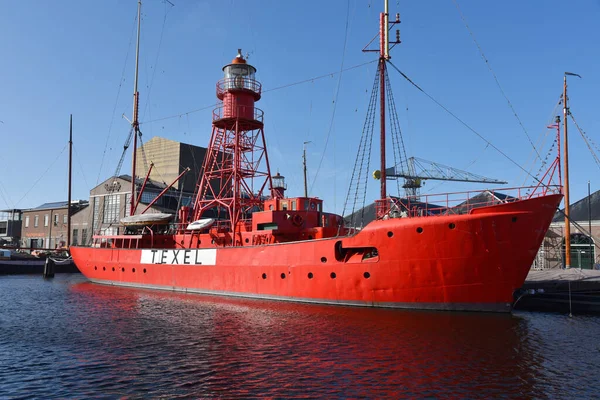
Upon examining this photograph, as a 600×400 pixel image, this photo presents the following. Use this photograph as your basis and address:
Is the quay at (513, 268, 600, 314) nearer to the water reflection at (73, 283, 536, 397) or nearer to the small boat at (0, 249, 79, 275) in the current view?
the water reflection at (73, 283, 536, 397)

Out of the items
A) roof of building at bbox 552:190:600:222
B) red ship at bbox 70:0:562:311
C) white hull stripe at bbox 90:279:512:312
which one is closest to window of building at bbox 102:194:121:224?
red ship at bbox 70:0:562:311

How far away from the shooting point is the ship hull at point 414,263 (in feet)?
60.4

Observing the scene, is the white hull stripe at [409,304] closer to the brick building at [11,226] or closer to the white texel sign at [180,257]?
the white texel sign at [180,257]

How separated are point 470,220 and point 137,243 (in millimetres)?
23958

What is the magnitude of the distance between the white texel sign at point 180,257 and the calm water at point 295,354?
658 centimetres

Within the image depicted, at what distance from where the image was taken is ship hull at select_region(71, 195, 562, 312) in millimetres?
18422

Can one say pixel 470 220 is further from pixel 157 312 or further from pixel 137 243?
pixel 137 243

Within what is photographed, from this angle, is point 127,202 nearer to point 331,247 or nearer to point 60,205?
point 60,205

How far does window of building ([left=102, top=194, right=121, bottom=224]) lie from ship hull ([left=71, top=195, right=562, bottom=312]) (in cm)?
3463

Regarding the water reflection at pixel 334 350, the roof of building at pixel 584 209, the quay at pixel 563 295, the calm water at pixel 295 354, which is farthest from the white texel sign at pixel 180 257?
the roof of building at pixel 584 209

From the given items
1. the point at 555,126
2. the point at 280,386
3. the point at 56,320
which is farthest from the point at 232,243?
the point at 555,126

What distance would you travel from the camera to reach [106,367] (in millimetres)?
11820

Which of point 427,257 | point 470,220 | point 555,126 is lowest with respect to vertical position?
point 427,257

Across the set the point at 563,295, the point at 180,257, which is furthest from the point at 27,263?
the point at 563,295
